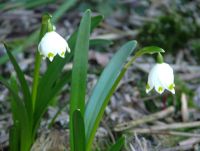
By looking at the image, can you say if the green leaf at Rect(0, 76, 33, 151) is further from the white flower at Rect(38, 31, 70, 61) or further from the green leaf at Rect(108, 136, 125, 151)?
the green leaf at Rect(108, 136, 125, 151)

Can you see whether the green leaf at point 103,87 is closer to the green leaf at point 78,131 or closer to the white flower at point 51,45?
the green leaf at point 78,131

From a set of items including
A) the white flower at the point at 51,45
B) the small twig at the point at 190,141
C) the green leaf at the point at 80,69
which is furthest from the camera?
the small twig at the point at 190,141

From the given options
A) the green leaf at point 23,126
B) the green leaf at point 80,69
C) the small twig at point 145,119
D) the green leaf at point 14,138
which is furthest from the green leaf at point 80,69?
the small twig at point 145,119

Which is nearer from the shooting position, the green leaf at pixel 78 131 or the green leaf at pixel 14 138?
the green leaf at pixel 78 131

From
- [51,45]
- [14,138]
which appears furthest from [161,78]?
[14,138]

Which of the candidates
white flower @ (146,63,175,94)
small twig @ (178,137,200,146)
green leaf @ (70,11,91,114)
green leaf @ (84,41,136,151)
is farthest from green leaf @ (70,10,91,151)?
small twig @ (178,137,200,146)

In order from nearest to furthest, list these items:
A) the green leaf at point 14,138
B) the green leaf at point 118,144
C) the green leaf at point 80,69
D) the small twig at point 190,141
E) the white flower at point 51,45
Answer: the white flower at point 51,45, the green leaf at point 118,144, the green leaf at point 80,69, the green leaf at point 14,138, the small twig at point 190,141

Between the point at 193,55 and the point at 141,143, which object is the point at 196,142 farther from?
the point at 193,55

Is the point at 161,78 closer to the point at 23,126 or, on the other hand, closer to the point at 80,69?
the point at 80,69
